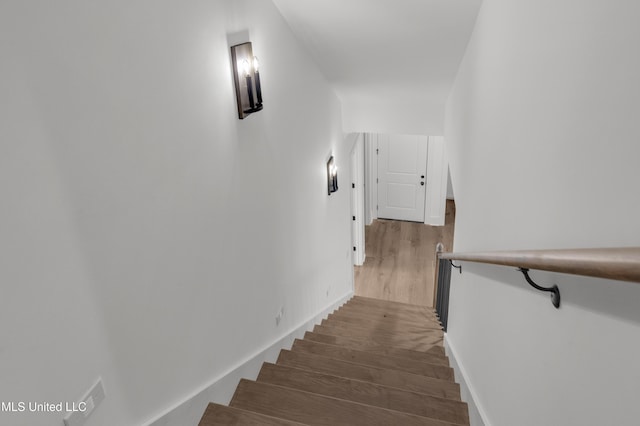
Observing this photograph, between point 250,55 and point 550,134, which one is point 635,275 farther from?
point 250,55

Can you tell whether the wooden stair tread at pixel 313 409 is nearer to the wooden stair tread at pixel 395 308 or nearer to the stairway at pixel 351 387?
the stairway at pixel 351 387

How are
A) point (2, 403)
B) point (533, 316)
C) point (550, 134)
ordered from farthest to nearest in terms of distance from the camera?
point (533, 316) → point (550, 134) → point (2, 403)

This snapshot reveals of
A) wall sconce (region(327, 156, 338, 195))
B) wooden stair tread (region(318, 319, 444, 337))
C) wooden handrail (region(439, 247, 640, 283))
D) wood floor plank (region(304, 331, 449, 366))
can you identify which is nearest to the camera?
wooden handrail (region(439, 247, 640, 283))

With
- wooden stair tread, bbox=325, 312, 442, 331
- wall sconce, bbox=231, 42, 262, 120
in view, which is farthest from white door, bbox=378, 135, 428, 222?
wall sconce, bbox=231, 42, 262, 120

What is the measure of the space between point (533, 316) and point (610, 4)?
0.94 m

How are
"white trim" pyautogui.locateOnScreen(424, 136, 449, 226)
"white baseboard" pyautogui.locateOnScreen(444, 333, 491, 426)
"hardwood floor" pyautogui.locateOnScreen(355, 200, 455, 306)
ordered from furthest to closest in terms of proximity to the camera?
"white trim" pyautogui.locateOnScreen(424, 136, 449, 226) → "hardwood floor" pyautogui.locateOnScreen(355, 200, 455, 306) → "white baseboard" pyautogui.locateOnScreen(444, 333, 491, 426)

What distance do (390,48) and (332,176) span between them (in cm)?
166

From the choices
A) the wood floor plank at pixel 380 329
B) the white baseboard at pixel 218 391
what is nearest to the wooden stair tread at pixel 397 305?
the wood floor plank at pixel 380 329

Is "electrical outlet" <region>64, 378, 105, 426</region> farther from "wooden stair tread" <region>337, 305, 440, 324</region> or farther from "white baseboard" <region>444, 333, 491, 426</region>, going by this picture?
"wooden stair tread" <region>337, 305, 440, 324</region>

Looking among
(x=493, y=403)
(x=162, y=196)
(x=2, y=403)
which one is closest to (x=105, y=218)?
(x=162, y=196)

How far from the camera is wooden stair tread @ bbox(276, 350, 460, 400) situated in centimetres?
263

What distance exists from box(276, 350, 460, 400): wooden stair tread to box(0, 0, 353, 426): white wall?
1.39 feet

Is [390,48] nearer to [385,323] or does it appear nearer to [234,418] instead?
[385,323]

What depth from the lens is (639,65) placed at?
795mm
